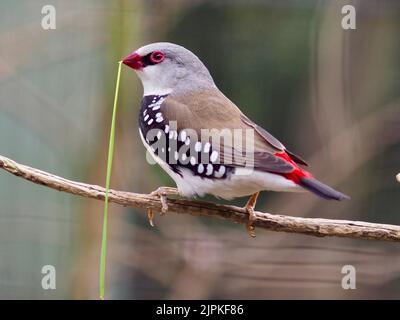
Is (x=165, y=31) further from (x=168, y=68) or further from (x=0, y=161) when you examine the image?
(x=0, y=161)

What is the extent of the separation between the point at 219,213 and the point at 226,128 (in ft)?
0.70

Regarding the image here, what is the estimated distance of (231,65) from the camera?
2799mm

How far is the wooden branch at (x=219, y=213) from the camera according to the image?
5.66 feet

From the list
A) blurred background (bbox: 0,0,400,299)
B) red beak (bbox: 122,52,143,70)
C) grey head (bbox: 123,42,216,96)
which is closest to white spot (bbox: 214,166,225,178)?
grey head (bbox: 123,42,216,96)

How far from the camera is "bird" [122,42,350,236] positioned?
5.41 ft

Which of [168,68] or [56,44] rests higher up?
[56,44]

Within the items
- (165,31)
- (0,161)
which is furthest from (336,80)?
(0,161)

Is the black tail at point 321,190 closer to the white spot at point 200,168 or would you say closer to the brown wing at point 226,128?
the brown wing at point 226,128

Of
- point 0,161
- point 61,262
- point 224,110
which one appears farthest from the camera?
point 61,262

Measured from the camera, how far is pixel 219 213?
70.8 inches

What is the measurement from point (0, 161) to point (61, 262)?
1.07 metres

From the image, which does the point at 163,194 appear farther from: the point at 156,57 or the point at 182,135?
the point at 156,57

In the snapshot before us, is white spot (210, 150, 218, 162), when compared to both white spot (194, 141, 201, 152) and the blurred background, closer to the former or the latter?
white spot (194, 141, 201, 152)

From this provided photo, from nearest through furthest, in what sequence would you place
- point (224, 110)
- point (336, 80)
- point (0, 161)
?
point (0, 161), point (224, 110), point (336, 80)
